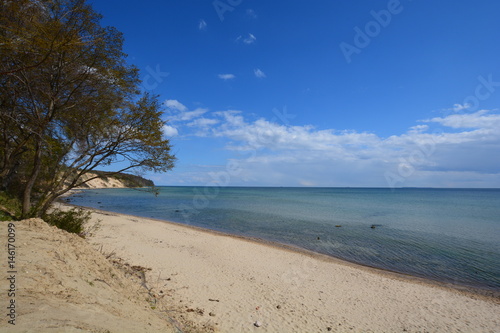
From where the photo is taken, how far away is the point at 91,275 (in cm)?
632

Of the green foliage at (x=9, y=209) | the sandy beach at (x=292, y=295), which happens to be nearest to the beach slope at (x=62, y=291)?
the sandy beach at (x=292, y=295)

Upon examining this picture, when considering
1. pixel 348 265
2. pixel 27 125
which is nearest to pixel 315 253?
pixel 348 265

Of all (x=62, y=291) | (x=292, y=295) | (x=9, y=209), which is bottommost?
(x=292, y=295)

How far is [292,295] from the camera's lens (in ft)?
30.7

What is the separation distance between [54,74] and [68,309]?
9.53m

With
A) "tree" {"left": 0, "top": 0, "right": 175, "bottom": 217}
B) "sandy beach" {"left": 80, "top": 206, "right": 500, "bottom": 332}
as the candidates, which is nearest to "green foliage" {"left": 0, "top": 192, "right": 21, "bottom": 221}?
"tree" {"left": 0, "top": 0, "right": 175, "bottom": 217}

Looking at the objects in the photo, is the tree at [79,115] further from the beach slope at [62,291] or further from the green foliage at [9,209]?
the beach slope at [62,291]

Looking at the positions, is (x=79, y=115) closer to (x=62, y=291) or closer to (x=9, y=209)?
(x=9, y=209)

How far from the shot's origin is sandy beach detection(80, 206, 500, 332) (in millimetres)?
7496

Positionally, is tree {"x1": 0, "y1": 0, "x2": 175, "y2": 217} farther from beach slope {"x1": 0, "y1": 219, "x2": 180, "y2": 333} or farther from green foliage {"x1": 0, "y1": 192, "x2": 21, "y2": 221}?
beach slope {"x1": 0, "y1": 219, "x2": 180, "y2": 333}

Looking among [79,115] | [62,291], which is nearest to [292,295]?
[62,291]

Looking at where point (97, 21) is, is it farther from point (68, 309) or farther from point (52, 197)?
point (68, 309)

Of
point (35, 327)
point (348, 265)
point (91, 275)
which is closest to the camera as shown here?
point (35, 327)

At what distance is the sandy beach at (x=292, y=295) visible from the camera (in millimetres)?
7496
